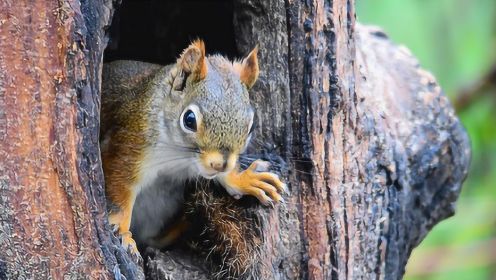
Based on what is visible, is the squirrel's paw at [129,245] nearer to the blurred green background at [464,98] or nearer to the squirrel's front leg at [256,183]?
the squirrel's front leg at [256,183]

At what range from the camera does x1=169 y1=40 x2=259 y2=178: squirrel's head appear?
1.90 metres

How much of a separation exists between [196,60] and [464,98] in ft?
4.88

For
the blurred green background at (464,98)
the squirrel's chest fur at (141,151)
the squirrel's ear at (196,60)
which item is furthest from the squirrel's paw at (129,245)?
the blurred green background at (464,98)

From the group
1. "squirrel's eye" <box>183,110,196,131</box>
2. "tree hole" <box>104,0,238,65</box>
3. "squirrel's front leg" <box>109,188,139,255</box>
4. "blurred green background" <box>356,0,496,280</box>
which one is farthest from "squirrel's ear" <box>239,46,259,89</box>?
"blurred green background" <box>356,0,496,280</box>

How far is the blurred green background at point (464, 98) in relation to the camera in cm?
322

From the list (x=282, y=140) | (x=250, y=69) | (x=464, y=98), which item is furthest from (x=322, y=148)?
(x=464, y=98)

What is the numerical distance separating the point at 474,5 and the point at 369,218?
5.19 feet

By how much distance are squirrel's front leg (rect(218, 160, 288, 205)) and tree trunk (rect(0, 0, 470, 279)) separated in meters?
0.04

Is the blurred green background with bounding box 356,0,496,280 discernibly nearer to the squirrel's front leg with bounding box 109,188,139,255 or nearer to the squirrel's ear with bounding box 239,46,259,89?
the squirrel's ear with bounding box 239,46,259,89

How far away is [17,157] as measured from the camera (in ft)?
5.50

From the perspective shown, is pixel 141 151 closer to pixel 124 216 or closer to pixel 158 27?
pixel 124 216

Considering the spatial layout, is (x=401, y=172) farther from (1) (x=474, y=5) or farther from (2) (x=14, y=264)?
(1) (x=474, y=5)

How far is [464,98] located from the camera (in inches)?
126

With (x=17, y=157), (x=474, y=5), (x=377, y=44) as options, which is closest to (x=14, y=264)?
(x=17, y=157)
